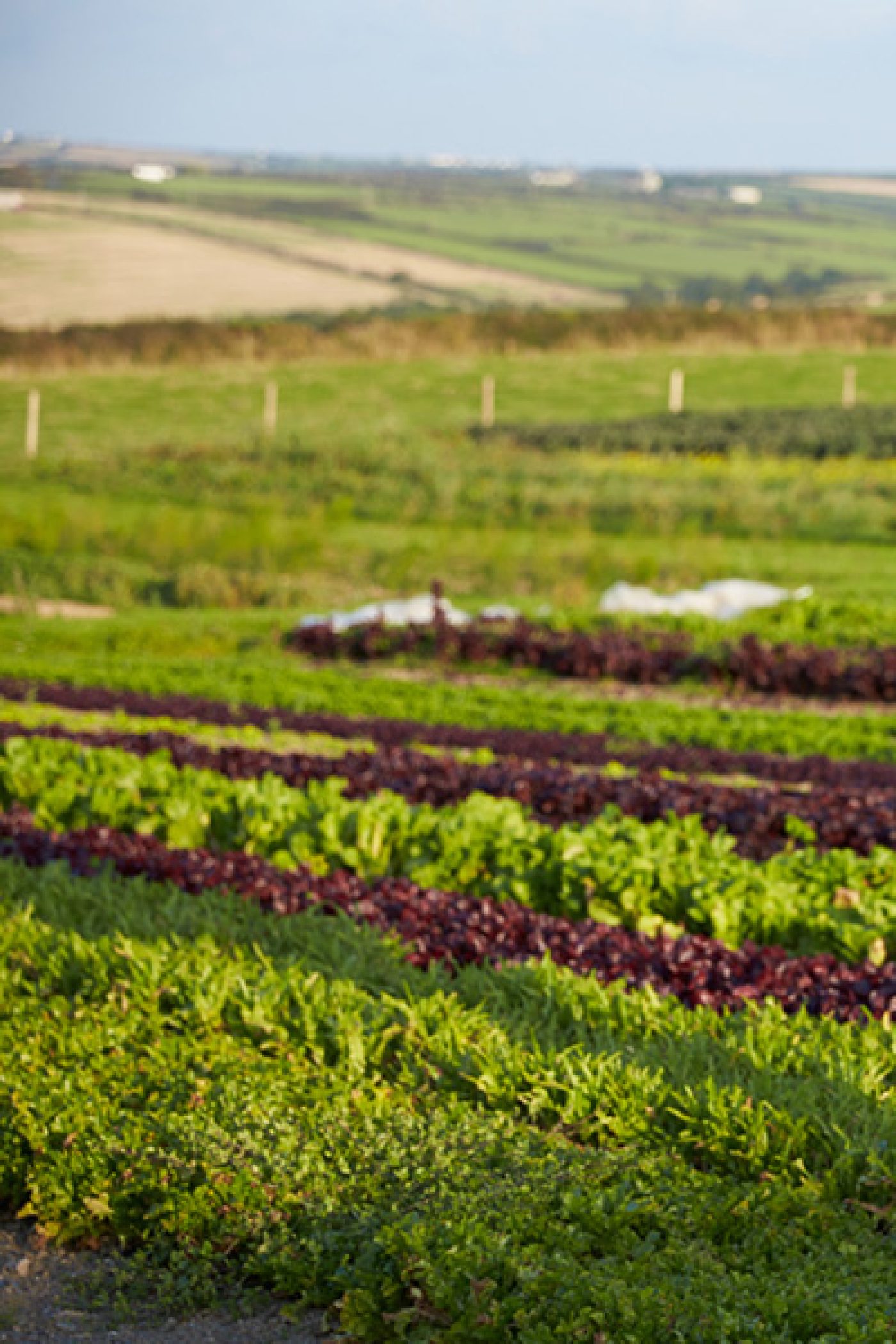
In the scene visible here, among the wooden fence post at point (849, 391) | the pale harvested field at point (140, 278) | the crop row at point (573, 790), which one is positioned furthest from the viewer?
the pale harvested field at point (140, 278)

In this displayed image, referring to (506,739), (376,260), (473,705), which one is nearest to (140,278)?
(376,260)

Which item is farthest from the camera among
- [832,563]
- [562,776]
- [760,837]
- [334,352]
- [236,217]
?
[236,217]

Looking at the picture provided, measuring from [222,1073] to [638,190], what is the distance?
13603 cm

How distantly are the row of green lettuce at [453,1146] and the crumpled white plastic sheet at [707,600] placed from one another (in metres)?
13.2

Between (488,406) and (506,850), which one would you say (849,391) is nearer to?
(488,406)

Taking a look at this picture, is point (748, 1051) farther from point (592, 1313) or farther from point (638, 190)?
point (638, 190)

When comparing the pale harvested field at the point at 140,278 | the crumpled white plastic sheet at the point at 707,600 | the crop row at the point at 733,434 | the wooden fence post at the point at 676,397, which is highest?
the pale harvested field at the point at 140,278

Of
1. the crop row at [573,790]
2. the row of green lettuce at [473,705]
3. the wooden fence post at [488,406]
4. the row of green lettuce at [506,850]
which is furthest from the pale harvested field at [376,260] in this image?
the row of green lettuce at [506,850]

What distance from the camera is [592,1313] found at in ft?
12.4

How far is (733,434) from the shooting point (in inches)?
1439

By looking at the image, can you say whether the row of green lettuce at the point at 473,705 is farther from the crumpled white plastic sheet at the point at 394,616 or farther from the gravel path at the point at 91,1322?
the gravel path at the point at 91,1322

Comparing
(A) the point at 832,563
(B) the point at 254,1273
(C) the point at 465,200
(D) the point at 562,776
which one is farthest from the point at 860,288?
(B) the point at 254,1273

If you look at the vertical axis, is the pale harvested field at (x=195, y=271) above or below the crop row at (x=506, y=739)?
above

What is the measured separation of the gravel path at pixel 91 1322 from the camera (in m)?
4.27
